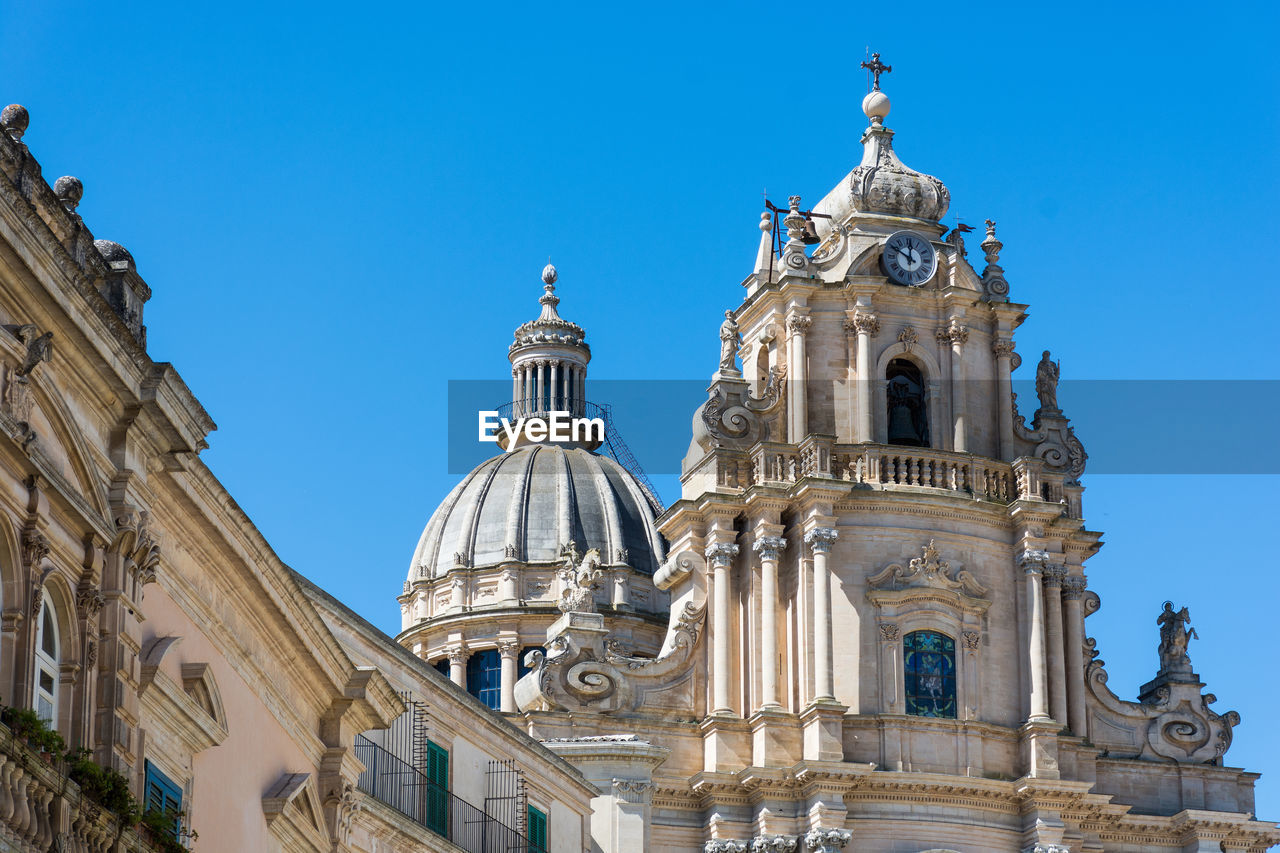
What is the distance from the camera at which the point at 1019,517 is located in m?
55.8

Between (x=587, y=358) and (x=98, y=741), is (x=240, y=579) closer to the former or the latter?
(x=98, y=741)

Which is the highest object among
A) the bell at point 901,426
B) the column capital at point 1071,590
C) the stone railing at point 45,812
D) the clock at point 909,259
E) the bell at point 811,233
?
the bell at point 811,233

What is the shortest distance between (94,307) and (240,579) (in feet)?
17.9

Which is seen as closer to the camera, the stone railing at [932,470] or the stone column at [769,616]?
the stone column at [769,616]

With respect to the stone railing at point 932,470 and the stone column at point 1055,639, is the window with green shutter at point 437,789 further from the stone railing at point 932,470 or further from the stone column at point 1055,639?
the stone column at point 1055,639

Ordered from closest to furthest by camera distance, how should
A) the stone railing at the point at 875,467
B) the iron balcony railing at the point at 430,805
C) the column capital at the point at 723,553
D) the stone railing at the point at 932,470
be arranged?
the iron balcony railing at the point at 430,805 → the column capital at the point at 723,553 → the stone railing at the point at 875,467 → the stone railing at the point at 932,470

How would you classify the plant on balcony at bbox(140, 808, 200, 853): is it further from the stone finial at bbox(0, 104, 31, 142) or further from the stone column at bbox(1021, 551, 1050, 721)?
the stone column at bbox(1021, 551, 1050, 721)

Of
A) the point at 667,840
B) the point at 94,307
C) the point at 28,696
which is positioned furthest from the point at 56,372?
the point at 667,840

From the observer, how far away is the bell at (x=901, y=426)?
58031 millimetres

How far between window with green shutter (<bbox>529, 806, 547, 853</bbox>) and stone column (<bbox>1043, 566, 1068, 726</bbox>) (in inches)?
755

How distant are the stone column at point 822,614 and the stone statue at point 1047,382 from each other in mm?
7271

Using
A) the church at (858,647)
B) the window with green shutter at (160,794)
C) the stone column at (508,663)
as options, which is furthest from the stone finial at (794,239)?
the window with green shutter at (160,794)

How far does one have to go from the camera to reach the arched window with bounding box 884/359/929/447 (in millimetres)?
58094

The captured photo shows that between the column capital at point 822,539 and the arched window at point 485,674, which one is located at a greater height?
the arched window at point 485,674
